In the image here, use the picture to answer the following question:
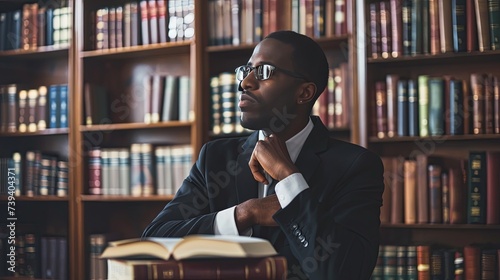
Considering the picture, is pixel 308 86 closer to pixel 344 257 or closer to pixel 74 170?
pixel 344 257

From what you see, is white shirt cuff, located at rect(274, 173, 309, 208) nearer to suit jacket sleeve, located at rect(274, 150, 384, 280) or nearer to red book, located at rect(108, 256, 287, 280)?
suit jacket sleeve, located at rect(274, 150, 384, 280)

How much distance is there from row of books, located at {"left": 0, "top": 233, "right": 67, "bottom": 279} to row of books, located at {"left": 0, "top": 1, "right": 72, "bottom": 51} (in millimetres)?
1037

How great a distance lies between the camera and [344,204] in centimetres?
172

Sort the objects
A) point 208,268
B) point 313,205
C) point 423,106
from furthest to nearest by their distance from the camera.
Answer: point 423,106 < point 313,205 < point 208,268

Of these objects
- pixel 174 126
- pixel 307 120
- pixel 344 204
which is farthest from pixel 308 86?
pixel 174 126

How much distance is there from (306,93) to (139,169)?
193 cm

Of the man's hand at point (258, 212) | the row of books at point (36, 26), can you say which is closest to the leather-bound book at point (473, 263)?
the man's hand at point (258, 212)

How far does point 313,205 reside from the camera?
1567 millimetres

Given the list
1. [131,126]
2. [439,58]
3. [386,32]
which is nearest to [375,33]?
[386,32]

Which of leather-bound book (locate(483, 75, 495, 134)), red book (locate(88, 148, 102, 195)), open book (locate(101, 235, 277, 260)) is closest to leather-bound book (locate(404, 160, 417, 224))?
leather-bound book (locate(483, 75, 495, 134))

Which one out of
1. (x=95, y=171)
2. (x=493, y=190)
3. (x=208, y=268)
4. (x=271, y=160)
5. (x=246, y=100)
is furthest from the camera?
(x=95, y=171)

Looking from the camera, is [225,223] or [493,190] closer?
[225,223]

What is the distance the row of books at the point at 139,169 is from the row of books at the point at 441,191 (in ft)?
3.34

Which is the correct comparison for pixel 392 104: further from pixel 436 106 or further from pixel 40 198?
pixel 40 198
